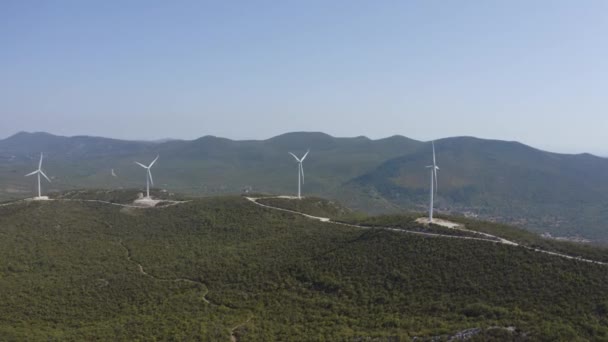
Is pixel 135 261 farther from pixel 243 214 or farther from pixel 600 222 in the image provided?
pixel 600 222

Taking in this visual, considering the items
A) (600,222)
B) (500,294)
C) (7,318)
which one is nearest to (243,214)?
(7,318)

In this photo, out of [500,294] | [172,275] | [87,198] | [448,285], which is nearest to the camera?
[500,294]

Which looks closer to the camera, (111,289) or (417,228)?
(111,289)

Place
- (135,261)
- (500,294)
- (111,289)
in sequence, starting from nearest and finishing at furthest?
(500,294)
(111,289)
(135,261)

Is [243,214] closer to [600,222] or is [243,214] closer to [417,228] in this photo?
[417,228]

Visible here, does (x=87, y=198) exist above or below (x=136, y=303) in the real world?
above

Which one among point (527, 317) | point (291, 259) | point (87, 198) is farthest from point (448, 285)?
point (87, 198)
